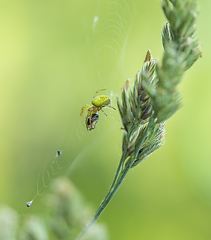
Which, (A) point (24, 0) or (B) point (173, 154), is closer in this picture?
(B) point (173, 154)

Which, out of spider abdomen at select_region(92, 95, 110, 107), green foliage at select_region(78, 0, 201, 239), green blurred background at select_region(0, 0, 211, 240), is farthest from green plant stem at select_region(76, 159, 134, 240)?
green blurred background at select_region(0, 0, 211, 240)

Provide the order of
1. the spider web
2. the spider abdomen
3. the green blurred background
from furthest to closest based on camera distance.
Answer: the spider web
the green blurred background
the spider abdomen

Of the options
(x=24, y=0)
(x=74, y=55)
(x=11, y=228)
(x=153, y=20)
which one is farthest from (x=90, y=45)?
(x=11, y=228)

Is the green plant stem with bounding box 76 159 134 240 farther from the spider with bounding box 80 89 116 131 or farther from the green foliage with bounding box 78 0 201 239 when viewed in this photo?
the spider with bounding box 80 89 116 131

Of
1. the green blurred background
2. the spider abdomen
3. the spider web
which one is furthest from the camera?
the spider web

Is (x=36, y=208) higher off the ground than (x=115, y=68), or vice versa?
(x=115, y=68)

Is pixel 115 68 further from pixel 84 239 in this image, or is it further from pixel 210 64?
pixel 84 239

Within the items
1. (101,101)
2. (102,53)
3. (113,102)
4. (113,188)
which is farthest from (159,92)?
(102,53)

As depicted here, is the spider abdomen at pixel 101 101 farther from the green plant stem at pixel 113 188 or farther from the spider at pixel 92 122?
the green plant stem at pixel 113 188
